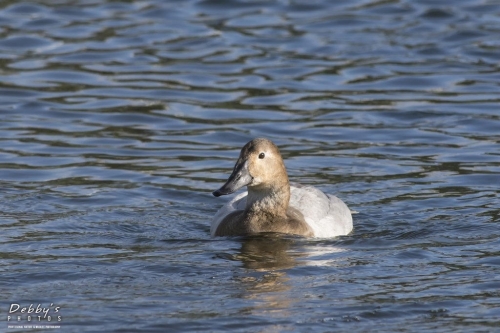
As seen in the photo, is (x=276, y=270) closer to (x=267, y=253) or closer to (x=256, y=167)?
(x=267, y=253)

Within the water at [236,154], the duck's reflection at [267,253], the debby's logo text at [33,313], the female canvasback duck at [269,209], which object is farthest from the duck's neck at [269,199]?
the debby's logo text at [33,313]

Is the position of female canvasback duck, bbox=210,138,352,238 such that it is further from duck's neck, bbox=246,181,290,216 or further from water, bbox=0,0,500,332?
water, bbox=0,0,500,332

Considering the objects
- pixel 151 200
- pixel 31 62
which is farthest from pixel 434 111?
pixel 31 62

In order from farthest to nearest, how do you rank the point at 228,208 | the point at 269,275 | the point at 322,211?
Result: the point at 228,208, the point at 322,211, the point at 269,275

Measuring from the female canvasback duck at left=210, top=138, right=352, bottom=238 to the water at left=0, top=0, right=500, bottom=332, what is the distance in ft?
0.68

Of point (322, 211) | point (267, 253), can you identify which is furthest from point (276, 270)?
point (322, 211)

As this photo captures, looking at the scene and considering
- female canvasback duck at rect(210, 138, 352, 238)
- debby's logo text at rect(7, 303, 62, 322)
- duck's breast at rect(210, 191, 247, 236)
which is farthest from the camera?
duck's breast at rect(210, 191, 247, 236)

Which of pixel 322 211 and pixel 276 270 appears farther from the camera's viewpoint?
pixel 322 211

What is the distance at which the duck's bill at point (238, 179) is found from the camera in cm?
1005

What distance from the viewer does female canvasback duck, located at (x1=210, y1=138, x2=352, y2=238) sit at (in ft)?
33.4

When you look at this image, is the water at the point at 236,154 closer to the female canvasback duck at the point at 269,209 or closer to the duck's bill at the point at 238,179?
the female canvasback duck at the point at 269,209

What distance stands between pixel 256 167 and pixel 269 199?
0.40 m

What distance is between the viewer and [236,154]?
1321 cm

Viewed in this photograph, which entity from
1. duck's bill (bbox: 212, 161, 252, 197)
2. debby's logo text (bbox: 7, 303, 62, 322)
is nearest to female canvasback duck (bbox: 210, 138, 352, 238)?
duck's bill (bbox: 212, 161, 252, 197)
